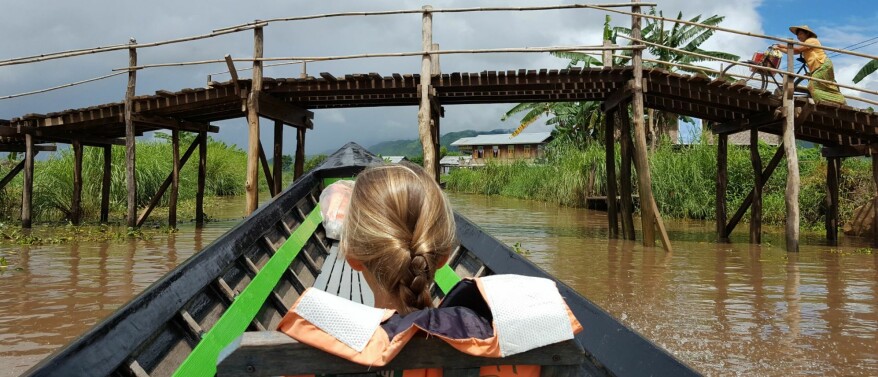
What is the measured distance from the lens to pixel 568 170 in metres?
21.4

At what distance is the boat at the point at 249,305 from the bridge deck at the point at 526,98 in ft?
19.8

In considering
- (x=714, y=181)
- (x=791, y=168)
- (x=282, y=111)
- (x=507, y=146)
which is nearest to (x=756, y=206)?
(x=791, y=168)

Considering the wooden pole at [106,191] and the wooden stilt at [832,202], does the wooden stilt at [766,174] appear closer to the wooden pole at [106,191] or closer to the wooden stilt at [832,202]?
the wooden stilt at [832,202]

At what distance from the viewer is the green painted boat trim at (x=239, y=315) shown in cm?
234

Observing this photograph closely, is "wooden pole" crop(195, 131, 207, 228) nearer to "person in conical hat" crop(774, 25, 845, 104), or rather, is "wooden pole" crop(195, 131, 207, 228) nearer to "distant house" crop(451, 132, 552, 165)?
"person in conical hat" crop(774, 25, 845, 104)

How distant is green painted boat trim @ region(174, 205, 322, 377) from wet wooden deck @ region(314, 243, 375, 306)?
24 centimetres

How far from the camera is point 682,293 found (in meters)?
6.98

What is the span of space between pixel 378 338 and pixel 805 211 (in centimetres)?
1586

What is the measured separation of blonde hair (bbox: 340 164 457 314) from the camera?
5.12ft

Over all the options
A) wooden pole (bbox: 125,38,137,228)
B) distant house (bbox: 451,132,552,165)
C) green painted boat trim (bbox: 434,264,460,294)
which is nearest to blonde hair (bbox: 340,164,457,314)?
green painted boat trim (bbox: 434,264,460,294)

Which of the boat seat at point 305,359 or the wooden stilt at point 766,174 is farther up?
the wooden stilt at point 766,174

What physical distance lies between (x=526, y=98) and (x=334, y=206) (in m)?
7.74

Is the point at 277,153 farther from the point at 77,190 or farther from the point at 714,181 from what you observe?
the point at 714,181

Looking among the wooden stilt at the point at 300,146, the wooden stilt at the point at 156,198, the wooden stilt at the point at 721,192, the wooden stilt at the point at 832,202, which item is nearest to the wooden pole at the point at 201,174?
the wooden stilt at the point at 156,198
